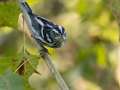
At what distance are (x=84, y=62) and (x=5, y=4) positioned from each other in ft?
4.41

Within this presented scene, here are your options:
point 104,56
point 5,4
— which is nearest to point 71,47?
point 104,56

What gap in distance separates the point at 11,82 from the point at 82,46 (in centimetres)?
162

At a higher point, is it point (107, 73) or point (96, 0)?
point (96, 0)

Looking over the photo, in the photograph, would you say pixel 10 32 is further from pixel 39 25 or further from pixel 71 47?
pixel 39 25

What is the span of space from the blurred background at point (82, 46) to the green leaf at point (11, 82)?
1087 millimetres

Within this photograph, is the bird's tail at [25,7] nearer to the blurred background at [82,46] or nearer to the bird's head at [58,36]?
the bird's head at [58,36]

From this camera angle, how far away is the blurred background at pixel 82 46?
247 cm

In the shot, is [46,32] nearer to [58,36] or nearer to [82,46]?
[58,36]

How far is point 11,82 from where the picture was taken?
1.22m

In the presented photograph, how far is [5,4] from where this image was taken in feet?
4.71

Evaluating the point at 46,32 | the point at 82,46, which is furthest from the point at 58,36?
the point at 82,46

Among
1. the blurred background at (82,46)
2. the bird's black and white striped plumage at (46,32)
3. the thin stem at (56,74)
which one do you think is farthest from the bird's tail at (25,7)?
the blurred background at (82,46)

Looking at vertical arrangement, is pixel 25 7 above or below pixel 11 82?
above

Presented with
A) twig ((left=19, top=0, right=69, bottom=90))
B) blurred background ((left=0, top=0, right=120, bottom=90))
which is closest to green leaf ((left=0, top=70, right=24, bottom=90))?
twig ((left=19, top=0, right=69, bottom=90))
